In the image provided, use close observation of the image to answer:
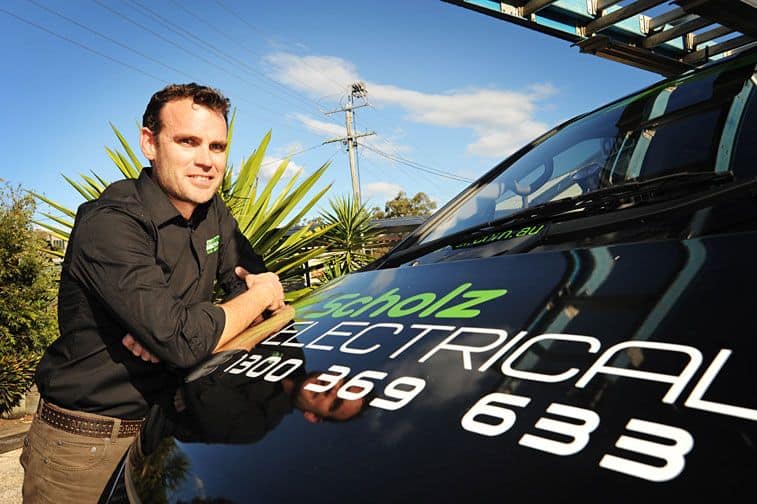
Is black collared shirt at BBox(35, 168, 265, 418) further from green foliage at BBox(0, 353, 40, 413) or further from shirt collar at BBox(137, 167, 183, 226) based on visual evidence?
green foliage at BBox(0, 353, 40, 413)

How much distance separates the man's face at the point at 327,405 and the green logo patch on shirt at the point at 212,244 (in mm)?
935

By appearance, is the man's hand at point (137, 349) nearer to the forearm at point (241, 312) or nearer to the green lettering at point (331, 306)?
the forearm at point (241, 312)

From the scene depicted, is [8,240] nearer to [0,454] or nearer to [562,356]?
[0,454]

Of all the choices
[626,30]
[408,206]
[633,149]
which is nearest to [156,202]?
[633,149]

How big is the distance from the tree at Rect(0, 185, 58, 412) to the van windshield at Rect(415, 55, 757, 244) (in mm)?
3782

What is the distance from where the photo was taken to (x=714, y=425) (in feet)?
1.72

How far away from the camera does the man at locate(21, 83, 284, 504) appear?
126 cm

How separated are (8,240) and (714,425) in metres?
4.97

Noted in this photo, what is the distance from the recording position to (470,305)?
996 mm

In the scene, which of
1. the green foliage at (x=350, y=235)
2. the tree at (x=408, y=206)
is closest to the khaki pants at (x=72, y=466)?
the green foliage at (x=350, y=235)

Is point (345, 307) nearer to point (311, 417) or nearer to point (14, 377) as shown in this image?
point (311, 417)

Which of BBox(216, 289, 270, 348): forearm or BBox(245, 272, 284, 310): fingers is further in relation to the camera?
BBox(245, 272, 284, 310): fingers

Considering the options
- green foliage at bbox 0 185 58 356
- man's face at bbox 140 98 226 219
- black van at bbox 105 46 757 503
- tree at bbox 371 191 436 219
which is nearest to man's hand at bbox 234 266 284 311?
black van at bbox 105 46 757 503

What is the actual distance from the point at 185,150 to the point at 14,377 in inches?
141
